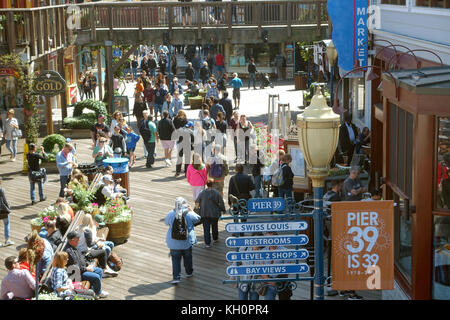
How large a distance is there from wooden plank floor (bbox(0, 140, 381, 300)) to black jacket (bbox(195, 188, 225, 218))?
73 centimetres

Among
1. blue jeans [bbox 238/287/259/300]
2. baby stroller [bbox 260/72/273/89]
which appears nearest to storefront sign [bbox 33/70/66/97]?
blue jeans [bbox 238/287/259/300]

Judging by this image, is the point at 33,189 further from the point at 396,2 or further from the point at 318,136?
the point at 318,136

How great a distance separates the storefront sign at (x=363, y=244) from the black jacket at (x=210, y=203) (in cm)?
607

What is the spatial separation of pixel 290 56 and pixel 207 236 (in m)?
31.7

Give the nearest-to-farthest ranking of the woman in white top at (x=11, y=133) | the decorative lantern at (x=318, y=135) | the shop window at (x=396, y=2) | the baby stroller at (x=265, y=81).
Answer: the decorative lantern at (x=318, y=135) → the shop window at (x=396, y=2) → the woman in white top at (x=11, y=133) → the baby stroller at (x=265, y=81)

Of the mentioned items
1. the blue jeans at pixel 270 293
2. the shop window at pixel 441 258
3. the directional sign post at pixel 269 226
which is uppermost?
the directional sign post at pixel 269 226

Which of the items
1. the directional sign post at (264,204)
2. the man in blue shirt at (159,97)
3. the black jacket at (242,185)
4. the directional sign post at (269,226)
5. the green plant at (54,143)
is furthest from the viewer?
the man in blue shirt at (159,97)

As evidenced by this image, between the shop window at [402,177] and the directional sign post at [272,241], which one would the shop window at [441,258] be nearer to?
the shop window at [402,177]

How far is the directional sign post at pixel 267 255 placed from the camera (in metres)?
8.21

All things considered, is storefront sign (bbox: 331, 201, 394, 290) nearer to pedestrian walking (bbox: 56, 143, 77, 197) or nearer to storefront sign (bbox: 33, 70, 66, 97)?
pedestrian walking (bbox: 56, 143, 77, 197)

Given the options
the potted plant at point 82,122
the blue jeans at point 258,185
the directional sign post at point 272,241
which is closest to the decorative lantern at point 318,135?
the directional sign post at point 272,241

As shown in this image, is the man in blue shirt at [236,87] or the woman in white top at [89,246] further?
the man in blue shirt at [236,87]
